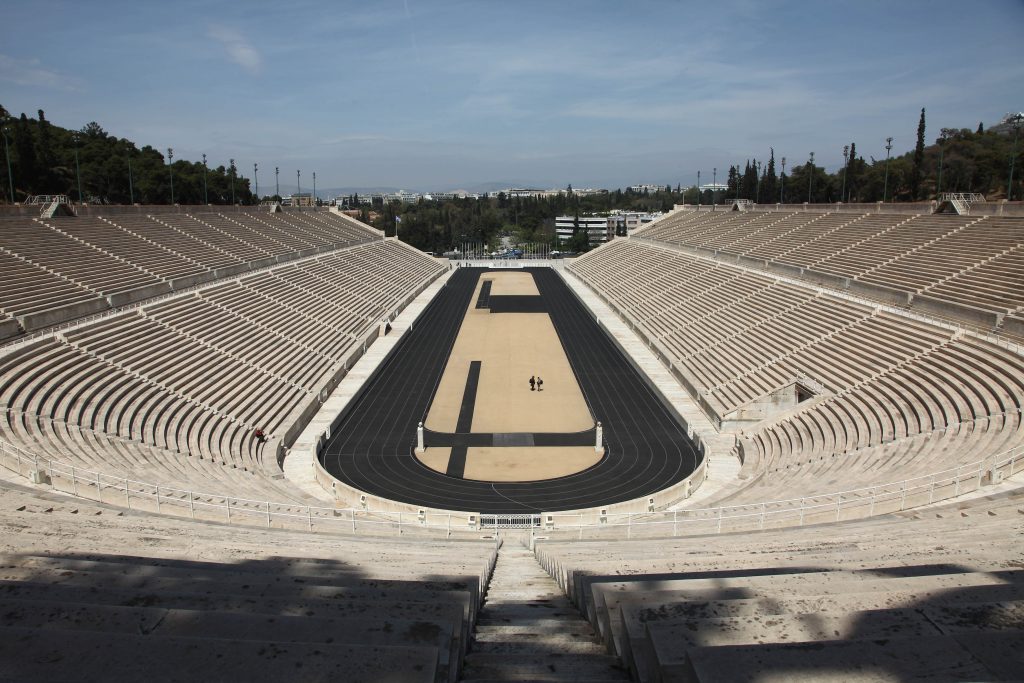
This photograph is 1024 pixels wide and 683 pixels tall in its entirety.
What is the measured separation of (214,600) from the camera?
5129 millimetres

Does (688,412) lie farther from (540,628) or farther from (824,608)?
(824,608)

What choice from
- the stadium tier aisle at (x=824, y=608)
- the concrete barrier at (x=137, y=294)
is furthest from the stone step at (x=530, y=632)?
the concrete barrier at (x=137, y=294)

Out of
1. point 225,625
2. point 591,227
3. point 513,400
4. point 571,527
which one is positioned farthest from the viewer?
point 591,227

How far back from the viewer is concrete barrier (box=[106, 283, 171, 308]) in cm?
2236

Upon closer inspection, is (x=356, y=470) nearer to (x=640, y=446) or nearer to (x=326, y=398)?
(x=326, y=398)

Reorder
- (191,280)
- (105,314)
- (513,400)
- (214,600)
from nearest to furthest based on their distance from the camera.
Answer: (214,600)
(105,314)
(513,400)
(191,280)

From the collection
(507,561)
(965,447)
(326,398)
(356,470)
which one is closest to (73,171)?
(326,398)

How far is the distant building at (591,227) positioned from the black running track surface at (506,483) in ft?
320

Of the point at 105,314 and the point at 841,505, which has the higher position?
the point at 105,314

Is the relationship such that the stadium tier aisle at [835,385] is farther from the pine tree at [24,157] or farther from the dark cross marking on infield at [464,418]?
the pine tree at [24,157]

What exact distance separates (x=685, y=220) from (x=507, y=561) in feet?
203

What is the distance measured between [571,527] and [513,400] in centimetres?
1161

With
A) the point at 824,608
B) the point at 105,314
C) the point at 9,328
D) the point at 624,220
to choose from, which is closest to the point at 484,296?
the point at 105,314

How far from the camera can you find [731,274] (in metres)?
36.1
